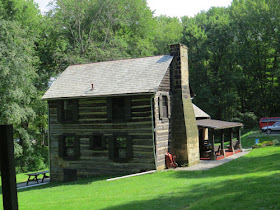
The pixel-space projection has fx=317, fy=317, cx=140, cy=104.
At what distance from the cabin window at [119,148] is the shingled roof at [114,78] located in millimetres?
2965

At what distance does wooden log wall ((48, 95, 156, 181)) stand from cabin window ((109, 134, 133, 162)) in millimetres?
335

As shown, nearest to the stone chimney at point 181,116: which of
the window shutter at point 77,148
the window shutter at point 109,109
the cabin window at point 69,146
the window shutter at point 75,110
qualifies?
the window shutter at point 109,109

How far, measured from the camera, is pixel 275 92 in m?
44.8

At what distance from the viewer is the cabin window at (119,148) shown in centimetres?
2000

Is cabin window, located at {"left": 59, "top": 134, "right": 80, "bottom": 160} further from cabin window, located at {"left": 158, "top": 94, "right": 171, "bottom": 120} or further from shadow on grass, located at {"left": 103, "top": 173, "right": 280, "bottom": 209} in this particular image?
shadow on grass, located at {"left": 103, "top": 173, "right": 280, "bottom": 209}

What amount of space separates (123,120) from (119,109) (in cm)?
90

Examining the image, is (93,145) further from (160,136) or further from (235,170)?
(235,170)

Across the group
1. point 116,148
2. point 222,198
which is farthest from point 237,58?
point 222,198

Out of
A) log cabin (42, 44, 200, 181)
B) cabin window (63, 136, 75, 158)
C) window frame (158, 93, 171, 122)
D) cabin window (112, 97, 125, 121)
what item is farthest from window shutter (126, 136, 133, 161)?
cabin window (63, 136, 75, 158)

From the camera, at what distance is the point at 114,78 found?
21.7m

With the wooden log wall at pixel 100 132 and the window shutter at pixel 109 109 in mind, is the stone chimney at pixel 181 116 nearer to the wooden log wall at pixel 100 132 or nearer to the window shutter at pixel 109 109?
the wooden log wall at pixel 100 132

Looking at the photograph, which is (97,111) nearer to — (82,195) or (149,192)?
(82,195)

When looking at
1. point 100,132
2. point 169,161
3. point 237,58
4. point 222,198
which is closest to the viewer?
point 222,198

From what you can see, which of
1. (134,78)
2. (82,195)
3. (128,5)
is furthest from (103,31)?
(82,195)
